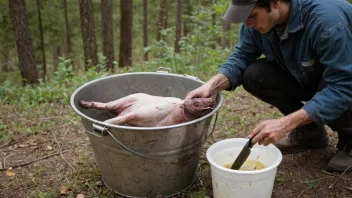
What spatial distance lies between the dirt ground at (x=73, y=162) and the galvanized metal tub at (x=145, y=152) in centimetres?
18

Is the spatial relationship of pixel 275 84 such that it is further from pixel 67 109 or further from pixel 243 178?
pixel 67 109

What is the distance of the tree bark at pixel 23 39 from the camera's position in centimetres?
659

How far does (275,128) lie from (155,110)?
2.77ft

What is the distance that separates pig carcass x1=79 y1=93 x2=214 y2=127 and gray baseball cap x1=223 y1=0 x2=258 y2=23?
54 cm

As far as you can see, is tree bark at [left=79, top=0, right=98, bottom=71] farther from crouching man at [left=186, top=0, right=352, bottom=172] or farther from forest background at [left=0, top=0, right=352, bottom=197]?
crouching man at [left=186, top=0, right=352, bottom=172]

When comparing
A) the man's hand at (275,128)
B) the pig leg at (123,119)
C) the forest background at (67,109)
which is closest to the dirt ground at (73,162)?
the forest background at (67,109)

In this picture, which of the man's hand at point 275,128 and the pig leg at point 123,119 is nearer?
the man's hand at point 275,128

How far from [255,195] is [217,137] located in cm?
112

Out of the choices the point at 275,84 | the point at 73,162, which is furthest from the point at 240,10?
the point at 73,162

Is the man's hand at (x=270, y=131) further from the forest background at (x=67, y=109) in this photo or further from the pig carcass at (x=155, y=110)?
the forest background at (x=67, y=109)

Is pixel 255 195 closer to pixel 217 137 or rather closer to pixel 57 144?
pixel 217 137

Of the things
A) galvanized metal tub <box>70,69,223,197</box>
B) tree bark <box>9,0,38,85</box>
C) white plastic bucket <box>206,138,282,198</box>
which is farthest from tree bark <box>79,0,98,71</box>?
white plastic bucket <box>206,138,282,198</box>

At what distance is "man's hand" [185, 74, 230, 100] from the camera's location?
2.33m

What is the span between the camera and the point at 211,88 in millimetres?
2346
